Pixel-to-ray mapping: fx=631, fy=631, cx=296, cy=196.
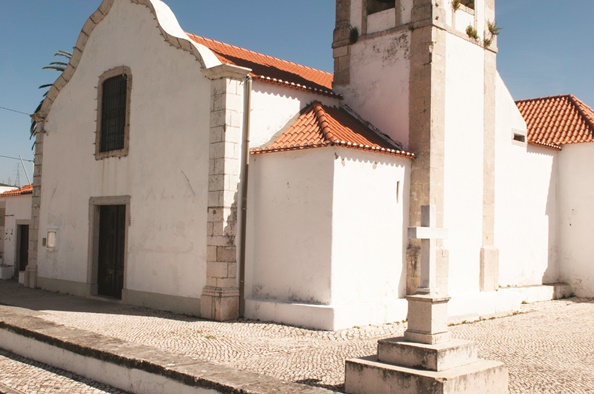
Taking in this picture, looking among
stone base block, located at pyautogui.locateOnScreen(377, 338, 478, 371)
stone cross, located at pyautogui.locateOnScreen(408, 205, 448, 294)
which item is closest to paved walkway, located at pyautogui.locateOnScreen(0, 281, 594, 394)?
stone base block, located at pyautogui.locateOnScreen(377, 338, 478, 371)

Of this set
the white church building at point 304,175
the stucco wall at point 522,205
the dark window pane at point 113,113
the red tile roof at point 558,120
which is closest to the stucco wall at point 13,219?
the white church building at point 304,175

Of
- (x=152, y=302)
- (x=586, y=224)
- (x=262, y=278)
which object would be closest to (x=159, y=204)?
(x=152, y=302)

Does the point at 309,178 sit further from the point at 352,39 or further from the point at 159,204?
the point at 352,39

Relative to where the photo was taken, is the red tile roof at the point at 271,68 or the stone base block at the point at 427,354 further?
the red tile roof at the point at 271,68

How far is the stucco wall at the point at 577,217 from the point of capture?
1552 cm

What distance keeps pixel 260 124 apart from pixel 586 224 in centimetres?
891

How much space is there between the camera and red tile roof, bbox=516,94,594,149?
53.0 ft

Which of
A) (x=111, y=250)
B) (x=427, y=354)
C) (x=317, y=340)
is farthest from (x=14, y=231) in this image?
(x=427, y=354)

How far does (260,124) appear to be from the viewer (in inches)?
466

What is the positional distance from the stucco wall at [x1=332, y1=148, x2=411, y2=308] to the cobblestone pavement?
460 cm

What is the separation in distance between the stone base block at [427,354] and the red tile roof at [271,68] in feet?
22.5

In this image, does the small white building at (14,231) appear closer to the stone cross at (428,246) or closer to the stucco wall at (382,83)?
the stucco wall at (382,83)

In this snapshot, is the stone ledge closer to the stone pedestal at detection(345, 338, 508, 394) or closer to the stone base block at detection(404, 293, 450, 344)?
the stone pedestal at detection(345, 338, 508, 394)

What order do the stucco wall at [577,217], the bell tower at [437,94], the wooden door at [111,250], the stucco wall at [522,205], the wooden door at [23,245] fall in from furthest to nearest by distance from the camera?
1. the wooden door at [23,245]
2. the stucco wall at [577,217]
3. the stucco wall at [522,205]
4. the wooden door at [111,250]
5. the bell tower at [437,94]
